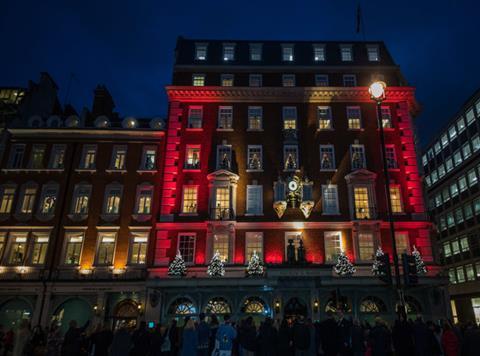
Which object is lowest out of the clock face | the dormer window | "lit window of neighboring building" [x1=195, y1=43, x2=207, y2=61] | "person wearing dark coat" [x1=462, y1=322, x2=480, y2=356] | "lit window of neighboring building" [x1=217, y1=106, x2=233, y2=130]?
"person wearing dark coat" [x1=462, y1=322, x2=480, y2=356]

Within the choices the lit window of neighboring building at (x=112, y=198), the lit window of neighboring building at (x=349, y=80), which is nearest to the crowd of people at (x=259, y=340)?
the lit window of neighboring building at (x=112, y=198)

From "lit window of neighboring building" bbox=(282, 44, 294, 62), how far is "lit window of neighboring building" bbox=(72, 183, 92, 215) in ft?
69.2

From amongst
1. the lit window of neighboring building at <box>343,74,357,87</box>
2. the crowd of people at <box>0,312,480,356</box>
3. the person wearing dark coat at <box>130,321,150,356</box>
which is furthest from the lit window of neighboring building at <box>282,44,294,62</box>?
the person wearing dark coat at <box>130,321,150,356</box>

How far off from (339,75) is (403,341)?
26796 millimetres

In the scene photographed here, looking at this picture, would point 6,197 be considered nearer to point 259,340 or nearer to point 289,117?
point 289,117

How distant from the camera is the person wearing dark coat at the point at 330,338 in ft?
42.4

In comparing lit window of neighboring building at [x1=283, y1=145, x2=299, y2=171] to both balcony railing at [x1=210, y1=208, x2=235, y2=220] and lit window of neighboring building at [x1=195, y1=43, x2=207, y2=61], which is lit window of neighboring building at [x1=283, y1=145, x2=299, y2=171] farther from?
lit window of neighboring building at [x1=195, y1=43, x2=207, y2=61]

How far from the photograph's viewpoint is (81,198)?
3097 cm

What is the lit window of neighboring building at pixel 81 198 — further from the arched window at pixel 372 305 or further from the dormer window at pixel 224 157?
the arched window at pixel 372 305

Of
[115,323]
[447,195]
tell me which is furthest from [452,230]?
[115,323]

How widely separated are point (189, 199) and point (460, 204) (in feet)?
132

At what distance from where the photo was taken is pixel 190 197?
30297mm

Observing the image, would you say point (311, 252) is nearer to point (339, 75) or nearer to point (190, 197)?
point (190, 197)

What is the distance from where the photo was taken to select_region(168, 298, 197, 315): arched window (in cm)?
2684
